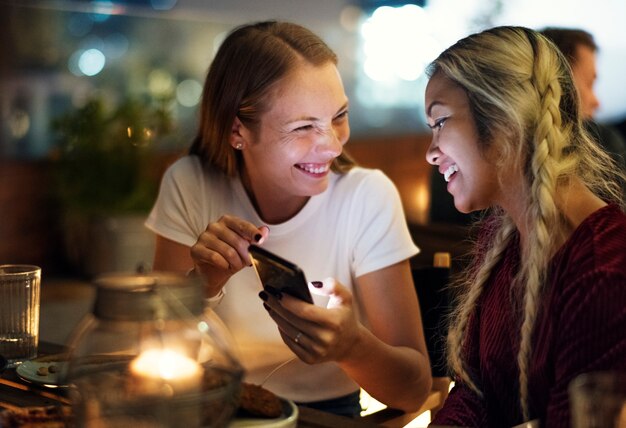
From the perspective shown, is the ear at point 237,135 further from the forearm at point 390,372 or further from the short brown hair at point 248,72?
the forearm at point 390,372

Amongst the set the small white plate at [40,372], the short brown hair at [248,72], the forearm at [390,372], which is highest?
the short brown hair at [248,72]

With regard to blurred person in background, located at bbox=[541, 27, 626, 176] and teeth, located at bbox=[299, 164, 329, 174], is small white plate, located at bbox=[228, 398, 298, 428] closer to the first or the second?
teeth, located at bbox=[299, 164, 329, 174]

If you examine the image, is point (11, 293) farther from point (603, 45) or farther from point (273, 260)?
point (603, 45)

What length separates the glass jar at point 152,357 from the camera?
3.60ft

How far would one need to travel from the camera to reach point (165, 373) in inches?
44.1

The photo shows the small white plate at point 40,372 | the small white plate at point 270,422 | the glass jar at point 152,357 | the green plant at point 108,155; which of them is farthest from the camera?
the green plant at point 108,155

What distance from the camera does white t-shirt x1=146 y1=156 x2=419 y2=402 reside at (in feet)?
6.88

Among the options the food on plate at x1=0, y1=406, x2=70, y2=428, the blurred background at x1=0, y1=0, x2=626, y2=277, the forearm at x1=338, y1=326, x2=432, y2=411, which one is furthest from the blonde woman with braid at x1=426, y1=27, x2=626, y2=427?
the blurred background at x1=0, y1=0, x2=626, y2=277

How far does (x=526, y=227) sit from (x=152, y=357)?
0.77m

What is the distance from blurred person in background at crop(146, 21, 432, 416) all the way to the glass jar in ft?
2.49

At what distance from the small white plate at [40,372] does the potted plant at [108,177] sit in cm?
391

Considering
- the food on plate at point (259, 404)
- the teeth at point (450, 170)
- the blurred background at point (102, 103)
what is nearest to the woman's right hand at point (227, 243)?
the teeth at point (450, 170)

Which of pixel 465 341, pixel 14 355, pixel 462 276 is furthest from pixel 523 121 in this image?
pixel 14 355

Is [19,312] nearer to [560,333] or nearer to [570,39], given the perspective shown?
[560,333]
